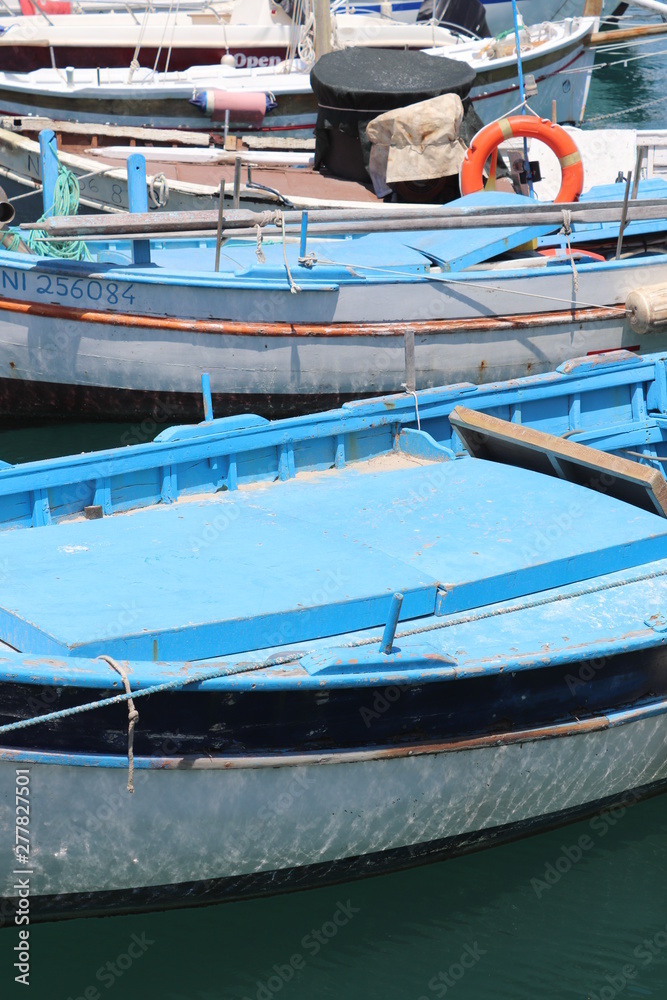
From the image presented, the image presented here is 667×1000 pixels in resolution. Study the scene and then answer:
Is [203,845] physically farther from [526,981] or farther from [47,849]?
[526,981]

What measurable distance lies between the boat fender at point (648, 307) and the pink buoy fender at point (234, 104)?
8607 mm

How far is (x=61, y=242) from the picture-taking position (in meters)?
11.8

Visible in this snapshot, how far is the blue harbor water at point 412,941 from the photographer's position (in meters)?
5.89

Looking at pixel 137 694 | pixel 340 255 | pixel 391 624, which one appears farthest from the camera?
pixel 340 255

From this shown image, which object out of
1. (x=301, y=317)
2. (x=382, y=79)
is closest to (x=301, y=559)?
(x=301, y=317)

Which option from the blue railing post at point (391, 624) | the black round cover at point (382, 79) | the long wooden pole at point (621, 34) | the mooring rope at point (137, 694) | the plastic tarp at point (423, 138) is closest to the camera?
the mooring rope at point (137, 694)

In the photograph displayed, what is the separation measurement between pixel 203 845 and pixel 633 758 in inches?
101

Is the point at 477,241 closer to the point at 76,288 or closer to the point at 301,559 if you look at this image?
the point at 76,288

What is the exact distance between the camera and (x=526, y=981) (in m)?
6.00

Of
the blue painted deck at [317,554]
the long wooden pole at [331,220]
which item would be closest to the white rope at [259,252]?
the long wooden pole at [331,220]

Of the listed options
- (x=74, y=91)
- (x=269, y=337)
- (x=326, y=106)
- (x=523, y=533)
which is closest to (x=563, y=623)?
(x=523, y=533)

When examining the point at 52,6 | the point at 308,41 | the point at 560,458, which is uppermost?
the point at 52,6

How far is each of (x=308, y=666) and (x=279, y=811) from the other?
2.71 feet

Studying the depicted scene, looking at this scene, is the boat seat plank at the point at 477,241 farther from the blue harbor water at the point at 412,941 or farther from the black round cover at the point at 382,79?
the blue harbor water at the point at 412,941
